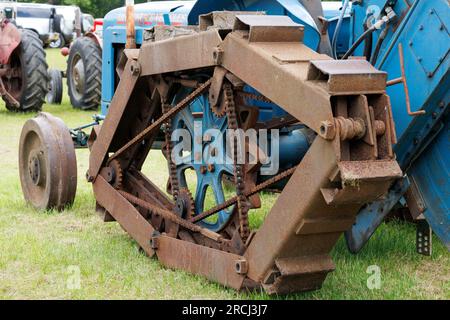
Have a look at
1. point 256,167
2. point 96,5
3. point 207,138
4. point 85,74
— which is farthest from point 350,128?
point 96,5

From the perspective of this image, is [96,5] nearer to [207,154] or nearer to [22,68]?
[22,68]

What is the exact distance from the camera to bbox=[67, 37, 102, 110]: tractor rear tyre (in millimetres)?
13531

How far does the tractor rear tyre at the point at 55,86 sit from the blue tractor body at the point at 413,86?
33.2 ft

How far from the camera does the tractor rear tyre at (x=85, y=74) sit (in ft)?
44.4

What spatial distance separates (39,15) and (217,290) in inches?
1169

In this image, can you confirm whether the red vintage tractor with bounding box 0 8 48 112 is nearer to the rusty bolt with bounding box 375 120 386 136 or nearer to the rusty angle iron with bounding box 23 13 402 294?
the rusty angle iron with bounding box 23 13 402 294

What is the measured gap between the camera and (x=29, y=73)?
514 inches

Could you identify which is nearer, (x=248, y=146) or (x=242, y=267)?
(x=242, y=267)

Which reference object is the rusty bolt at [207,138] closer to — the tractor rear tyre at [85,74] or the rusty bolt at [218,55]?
the rusty bolt at [218,55]

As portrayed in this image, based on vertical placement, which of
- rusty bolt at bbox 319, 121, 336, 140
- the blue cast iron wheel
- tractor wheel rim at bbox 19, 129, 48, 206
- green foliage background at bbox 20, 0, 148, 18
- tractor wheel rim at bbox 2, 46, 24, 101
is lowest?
green foliage background at bbox 20, 0, 148, 18

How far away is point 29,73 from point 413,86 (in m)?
9.55

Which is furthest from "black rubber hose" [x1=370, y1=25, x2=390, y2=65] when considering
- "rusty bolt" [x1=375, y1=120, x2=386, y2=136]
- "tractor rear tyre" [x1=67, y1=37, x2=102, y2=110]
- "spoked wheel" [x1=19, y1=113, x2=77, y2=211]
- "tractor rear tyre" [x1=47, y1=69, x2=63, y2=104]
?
"tractor rear tyre" [x1=47, y1=69, x2=63, y2=104]

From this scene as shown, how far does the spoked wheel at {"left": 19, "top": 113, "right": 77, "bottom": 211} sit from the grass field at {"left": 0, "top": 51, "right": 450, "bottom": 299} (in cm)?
12

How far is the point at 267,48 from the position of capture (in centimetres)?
404
